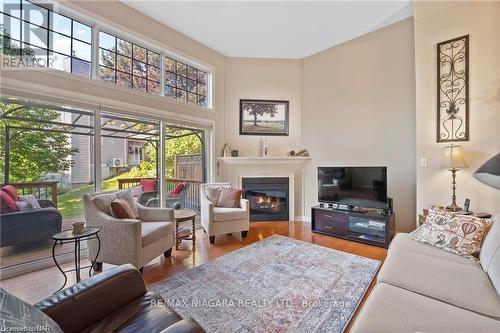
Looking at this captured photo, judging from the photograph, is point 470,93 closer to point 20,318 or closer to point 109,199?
point 20,318

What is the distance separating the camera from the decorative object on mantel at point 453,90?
2812 mm

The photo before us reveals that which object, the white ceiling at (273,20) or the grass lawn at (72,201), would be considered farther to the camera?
the white ceiling at (273,20)

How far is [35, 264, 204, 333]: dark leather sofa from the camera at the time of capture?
1.10m

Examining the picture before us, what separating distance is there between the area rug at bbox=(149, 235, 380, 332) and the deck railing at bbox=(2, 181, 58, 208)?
1.74 metres

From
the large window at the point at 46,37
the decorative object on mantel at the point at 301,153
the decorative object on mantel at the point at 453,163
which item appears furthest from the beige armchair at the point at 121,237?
the decorative object on mantel at the point at 453,163

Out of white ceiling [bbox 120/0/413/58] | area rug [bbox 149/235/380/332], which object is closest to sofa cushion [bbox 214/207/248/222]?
area rug [bbox 149/235/380/332]

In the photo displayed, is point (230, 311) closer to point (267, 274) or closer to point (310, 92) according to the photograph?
point (267, 274)

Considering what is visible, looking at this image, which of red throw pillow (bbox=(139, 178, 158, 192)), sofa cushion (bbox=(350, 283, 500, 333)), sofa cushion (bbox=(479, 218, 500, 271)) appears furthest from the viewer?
red throw pillow (bbox=(139, 178, 158, 192))

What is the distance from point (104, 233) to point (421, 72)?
446 cm

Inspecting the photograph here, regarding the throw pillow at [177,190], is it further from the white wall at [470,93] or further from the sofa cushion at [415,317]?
the white wall at [470,93]

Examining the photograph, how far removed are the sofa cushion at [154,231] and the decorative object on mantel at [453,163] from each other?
11.2 feet

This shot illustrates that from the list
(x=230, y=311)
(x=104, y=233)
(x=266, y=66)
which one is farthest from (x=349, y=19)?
(x=104, y=233)

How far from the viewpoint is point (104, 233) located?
7.89 feet

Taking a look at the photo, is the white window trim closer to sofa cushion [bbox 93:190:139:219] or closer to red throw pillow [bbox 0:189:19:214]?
sofa cushion [bbox 93:190:139:219]
